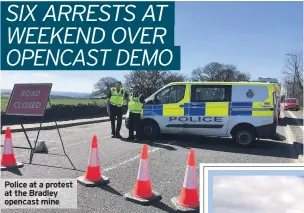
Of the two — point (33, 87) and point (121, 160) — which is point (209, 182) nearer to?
point (121, 160)

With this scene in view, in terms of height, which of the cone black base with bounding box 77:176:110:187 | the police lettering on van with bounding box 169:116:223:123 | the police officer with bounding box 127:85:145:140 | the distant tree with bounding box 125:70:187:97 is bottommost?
the cone black base with bounding box 77:176:110:187

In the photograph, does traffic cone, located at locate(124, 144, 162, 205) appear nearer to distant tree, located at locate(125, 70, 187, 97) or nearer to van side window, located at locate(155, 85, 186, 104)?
van side window, located at locate(155, 85, 186, 104)

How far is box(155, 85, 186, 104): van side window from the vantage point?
10.3 meters

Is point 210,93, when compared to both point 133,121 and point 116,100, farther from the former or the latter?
point 116,100

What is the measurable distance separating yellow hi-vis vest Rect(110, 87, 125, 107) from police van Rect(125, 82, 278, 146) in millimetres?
849

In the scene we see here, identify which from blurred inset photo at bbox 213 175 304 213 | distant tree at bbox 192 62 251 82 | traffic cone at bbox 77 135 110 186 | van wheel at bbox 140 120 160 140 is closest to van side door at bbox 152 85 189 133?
van wheel at bbox 140 120 160 140

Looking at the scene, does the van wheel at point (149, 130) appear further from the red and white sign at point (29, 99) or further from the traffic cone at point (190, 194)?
the traffic cone at point (190, 194)

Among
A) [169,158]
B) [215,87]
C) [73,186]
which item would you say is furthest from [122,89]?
A: [73,186]

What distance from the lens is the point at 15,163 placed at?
6703 mm

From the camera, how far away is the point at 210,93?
1005cm
